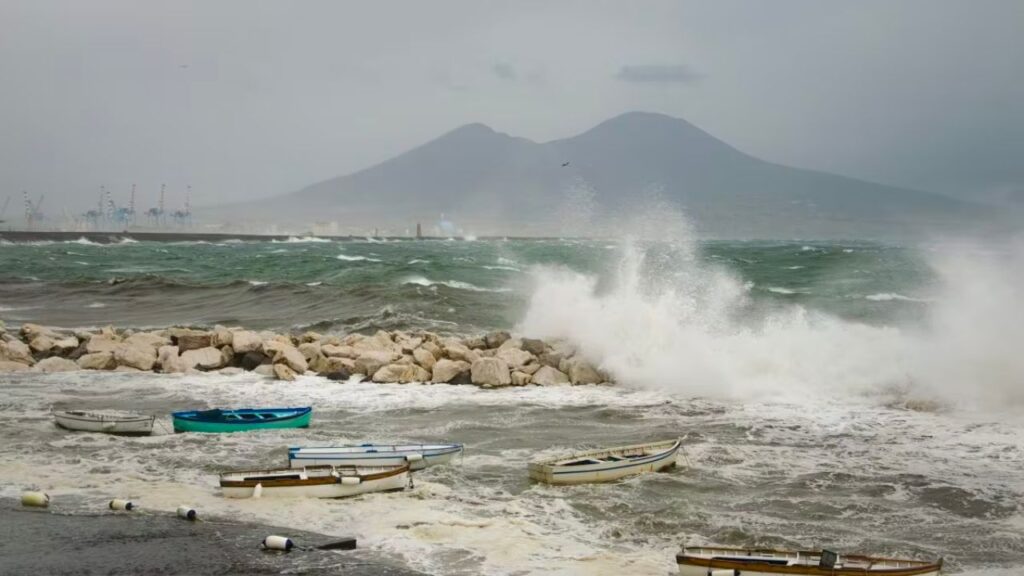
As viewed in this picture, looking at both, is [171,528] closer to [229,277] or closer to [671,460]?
[671,460]

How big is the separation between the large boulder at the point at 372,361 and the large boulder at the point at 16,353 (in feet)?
32.7

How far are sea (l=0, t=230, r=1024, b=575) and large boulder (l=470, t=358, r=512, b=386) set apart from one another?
0.54 metres

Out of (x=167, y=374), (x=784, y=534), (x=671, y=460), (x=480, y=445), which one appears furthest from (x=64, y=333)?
(x=784, y=534)

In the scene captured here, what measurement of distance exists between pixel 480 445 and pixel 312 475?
180 inches

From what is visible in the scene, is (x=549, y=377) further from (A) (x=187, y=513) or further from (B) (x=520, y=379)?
(A) (x=187, y=513)

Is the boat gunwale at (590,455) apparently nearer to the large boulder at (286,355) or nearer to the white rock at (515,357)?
the white rock at (515,357)

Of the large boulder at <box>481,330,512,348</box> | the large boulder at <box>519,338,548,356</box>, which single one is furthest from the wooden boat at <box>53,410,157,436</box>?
the large boulder at <box>481,330,512,348</box>

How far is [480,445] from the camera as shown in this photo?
61.9 feet

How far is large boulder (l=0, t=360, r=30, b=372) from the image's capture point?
89.1 feet

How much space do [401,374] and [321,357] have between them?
2.87 meters

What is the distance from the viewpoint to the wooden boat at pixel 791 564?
1086 centimetres

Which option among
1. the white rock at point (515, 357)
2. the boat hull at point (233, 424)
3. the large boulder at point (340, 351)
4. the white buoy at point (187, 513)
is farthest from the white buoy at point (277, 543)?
the large boulder at point (340, 351)

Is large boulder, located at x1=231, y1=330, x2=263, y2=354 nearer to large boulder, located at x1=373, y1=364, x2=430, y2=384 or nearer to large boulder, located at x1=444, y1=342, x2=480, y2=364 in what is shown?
large boulder, located at x1=373, y1=364, x2=430, y2=384

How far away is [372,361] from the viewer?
27078 mm
